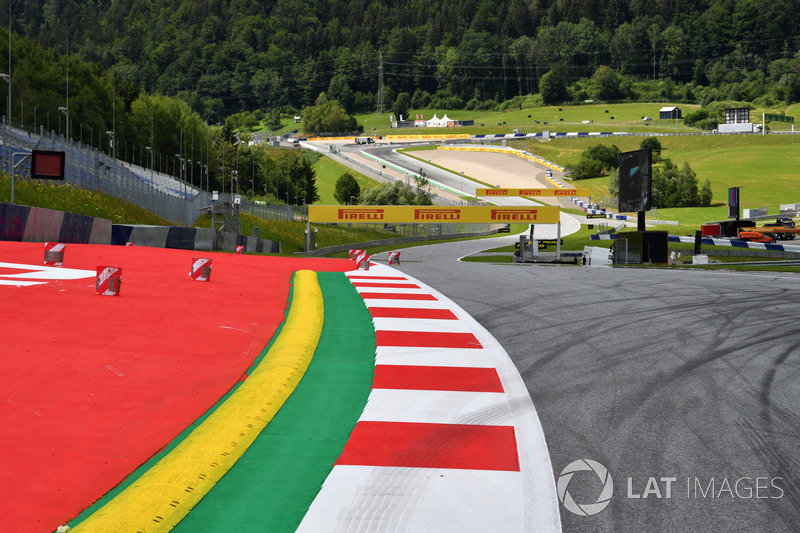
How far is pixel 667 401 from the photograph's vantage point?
22.0 ft

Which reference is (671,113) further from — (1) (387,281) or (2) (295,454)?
(2) (295,454)

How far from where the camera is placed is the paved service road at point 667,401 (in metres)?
4.42

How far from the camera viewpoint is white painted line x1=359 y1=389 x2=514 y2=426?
6051 millimetres

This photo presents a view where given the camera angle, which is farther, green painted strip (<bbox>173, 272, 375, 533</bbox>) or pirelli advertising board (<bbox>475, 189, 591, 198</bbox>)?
pirelli advertising board (<bbox>475, 189, 591, 198</bbox>)

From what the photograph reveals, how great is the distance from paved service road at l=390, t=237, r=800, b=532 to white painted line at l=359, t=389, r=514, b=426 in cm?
40

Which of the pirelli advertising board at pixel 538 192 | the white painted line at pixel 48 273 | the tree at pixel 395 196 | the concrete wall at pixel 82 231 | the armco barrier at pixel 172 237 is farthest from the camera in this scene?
the tree at pixel 395 196

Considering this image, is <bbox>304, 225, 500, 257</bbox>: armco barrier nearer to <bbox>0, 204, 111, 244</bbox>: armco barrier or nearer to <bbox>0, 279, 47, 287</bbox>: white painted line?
<bbox>0, 204, 111, 244</bbox>: armco barrier

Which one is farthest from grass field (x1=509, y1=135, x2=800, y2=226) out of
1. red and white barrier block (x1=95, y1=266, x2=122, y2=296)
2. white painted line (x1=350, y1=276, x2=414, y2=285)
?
red and white barrier block (x1=95, y1=266, x2=122, y2=296)

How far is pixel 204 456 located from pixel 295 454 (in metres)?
0.62

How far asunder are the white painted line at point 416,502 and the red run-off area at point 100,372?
136cm

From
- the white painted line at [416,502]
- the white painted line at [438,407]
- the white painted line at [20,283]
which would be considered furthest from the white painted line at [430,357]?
the white painted line at [20,283]

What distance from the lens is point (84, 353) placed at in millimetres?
7324

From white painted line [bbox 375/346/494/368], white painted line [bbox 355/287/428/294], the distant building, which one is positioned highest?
the distant building

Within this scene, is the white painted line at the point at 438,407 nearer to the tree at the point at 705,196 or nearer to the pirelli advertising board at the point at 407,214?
the pirelli advertising board at the point at 407,214
